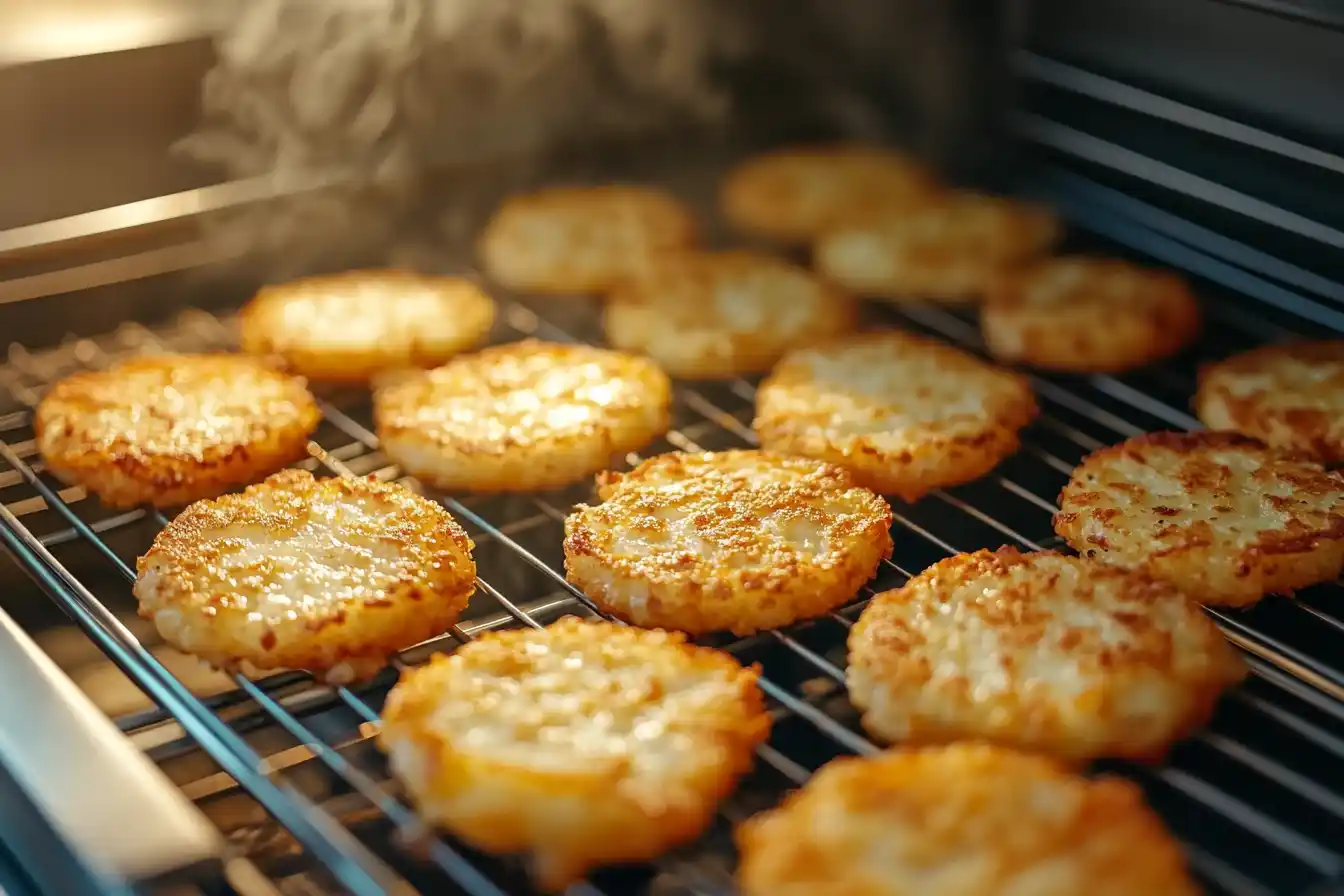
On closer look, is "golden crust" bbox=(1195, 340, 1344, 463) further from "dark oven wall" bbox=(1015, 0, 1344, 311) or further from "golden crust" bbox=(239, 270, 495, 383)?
"golden crust" bbox=(239, 270, 495, 383)

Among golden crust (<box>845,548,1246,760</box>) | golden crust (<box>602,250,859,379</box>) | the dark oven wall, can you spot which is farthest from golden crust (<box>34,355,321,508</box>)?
the dark oven wall

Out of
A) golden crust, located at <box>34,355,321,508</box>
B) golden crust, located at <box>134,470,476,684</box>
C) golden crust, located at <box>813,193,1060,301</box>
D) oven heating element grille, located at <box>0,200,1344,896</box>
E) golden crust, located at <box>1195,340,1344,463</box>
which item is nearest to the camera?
oven heating element grille, located at <box>0,200,1344,896</box>

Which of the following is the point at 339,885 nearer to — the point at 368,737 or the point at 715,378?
the point at 368,737

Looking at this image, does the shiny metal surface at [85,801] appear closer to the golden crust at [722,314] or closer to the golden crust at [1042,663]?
the golden crust at [1042,663]

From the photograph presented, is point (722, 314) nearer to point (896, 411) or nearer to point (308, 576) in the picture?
point (896, 411)

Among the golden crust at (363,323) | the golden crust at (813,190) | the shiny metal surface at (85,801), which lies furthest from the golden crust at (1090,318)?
the shiny metal surface at (85,801)

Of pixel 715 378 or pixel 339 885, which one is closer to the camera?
pixel 339 885

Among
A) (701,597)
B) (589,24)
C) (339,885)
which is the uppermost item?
(589,24)

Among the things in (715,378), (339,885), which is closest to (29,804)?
(339,885)
